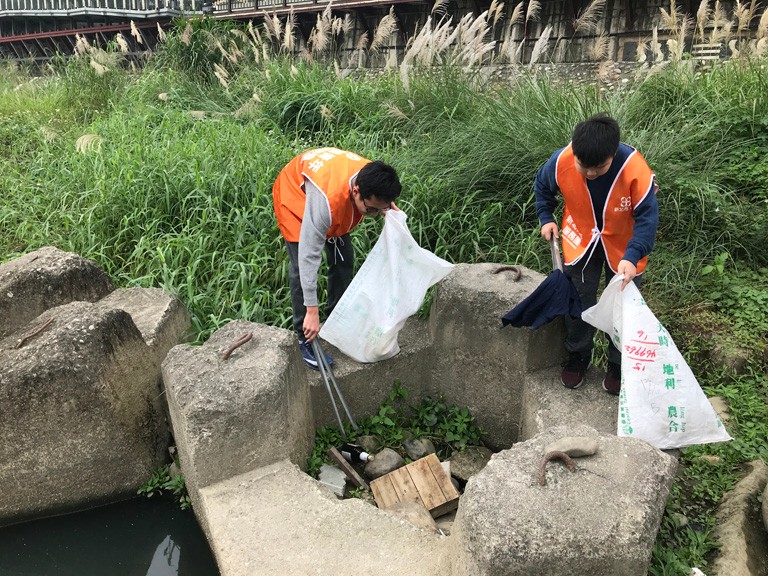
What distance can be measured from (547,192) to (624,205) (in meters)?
0.42

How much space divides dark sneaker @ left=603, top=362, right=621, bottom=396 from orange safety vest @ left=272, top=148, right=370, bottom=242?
1.29 meters

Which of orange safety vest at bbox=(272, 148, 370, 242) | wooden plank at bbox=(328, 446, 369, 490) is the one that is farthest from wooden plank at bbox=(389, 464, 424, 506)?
orange safety vest at bbox=(272, 148, 370, 242)

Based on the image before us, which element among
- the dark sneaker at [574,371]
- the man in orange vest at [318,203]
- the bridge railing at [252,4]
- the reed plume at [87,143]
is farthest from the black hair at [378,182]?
the bridge railing at [252,4]

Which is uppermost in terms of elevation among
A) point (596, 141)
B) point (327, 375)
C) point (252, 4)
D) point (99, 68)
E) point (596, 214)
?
point (252, 4)

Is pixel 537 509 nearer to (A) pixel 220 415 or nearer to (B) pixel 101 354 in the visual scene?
(A) pixel 220 415

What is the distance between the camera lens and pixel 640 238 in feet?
7.04

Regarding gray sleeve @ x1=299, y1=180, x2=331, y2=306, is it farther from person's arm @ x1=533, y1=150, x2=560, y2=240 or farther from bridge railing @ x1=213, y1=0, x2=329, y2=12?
bridge railing @ x1=213, y1=0, x2=329, y2=12

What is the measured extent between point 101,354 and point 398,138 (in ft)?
10.2

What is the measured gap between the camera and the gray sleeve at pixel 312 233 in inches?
97.0

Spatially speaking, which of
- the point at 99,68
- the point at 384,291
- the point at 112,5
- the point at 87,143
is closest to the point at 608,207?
the point at 384,291

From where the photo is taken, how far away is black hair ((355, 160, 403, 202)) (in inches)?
91.5

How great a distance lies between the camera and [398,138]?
15.7ft

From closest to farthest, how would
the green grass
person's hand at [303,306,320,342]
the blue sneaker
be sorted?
person's hand at [303,306,320,342], the blue sneaker, the green grass

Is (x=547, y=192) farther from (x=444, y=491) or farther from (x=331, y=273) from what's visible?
(x=444, y=491)
